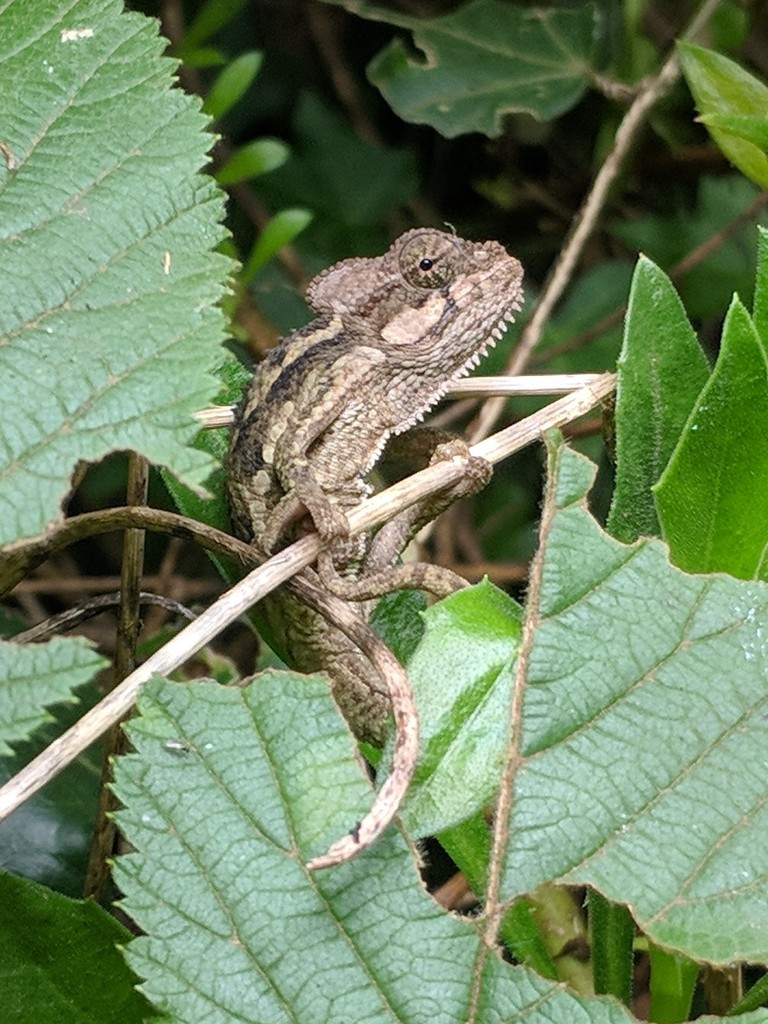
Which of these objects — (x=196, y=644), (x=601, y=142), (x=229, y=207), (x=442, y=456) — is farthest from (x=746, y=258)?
(x=196, y=644)

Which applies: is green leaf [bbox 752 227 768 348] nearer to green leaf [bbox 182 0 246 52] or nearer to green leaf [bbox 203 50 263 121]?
green leaf [bbox 203 50 263 121]

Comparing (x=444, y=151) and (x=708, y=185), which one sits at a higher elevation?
(x=444, y=151)

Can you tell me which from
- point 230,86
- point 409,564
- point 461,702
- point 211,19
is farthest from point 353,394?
point 211,19

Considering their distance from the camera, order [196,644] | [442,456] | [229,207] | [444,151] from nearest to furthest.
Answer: [196,644] < [442,456] < [229,207] < [444,151]

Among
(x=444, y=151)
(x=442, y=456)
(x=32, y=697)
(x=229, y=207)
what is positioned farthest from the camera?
(x=444, y=151)

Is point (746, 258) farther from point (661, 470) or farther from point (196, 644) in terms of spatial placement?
point (196, 644)

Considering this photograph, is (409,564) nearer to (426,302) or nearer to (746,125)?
(426,302)

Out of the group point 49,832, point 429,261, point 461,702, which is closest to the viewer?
point 461,702
